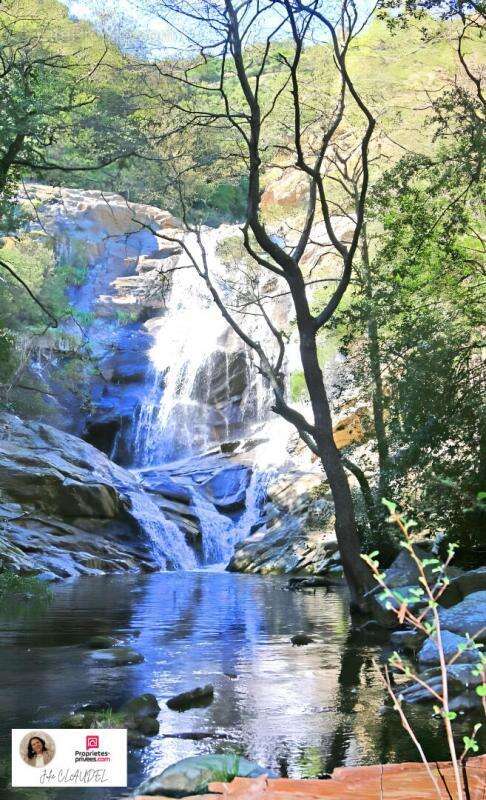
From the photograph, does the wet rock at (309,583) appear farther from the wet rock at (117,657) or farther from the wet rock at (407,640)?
the wet rock at (117,657)

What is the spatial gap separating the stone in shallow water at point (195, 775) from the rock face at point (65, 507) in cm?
1610

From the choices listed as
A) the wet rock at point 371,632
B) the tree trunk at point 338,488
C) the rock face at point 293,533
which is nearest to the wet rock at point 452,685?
the wet rock at point 371,632

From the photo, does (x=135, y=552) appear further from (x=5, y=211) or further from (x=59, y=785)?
(x=59, y=785)

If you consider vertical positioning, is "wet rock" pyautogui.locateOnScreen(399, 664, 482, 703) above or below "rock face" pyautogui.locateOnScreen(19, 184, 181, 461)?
below

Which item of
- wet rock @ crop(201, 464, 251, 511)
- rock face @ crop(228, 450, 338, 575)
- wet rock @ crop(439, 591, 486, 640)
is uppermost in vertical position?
wet rock @ crop(201, 464, 251, 511)

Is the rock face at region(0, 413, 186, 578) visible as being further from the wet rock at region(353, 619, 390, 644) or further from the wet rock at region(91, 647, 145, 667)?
the wet rock at region(91, 647, 145, 667)

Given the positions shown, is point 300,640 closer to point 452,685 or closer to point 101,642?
point 101,642

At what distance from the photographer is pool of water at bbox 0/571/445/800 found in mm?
5539

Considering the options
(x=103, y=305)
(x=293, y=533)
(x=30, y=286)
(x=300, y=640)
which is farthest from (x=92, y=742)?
(x=103, y=305)

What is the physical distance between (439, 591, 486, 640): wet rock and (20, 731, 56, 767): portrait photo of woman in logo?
4549 mm

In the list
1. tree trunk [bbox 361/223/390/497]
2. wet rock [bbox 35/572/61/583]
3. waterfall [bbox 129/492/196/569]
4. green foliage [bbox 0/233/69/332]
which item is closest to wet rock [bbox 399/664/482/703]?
tree trunk [bbox 361/223/390/497]

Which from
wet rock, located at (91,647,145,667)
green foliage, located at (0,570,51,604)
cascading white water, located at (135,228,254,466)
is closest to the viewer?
wet rock, located at (91,647,145,667)

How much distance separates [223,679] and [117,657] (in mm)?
1483

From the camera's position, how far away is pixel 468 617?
832cm
